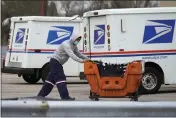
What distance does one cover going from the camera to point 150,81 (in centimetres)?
1448

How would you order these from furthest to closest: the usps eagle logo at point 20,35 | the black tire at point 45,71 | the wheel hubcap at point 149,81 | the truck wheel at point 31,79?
the truck wheel at point 31,79 → the usps eagle logo at point 20,35 → the black tire at point 45,71 → the wheel hubcap at point 149,81

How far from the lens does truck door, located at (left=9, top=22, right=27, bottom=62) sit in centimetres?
1870

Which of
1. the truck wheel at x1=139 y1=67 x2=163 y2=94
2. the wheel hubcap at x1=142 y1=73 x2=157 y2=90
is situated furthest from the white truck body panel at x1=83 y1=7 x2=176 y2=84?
the wheel hubcap at x1=142 y1=73 x2=157 y2=90

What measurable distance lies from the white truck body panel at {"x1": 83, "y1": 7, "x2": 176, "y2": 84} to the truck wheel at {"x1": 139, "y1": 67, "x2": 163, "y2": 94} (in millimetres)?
218

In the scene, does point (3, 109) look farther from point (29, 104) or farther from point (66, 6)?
point (66, 6)

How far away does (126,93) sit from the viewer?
11.0 m

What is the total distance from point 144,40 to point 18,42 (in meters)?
6.53

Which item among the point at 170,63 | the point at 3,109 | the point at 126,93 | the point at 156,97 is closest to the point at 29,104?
the point at 3,109

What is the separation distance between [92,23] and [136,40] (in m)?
1.51

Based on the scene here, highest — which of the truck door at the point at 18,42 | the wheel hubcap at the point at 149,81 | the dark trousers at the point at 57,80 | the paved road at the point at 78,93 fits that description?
the truck door at the point at 18,42

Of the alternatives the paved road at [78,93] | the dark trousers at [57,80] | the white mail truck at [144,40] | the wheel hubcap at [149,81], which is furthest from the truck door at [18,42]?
the dark trousers at [57,80]

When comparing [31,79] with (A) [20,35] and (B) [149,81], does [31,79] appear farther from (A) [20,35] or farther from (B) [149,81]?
(B) [149,81]

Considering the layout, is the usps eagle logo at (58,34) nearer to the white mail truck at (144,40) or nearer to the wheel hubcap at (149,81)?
the white mail truck at (144,40)

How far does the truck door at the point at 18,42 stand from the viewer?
1870 centimetres
